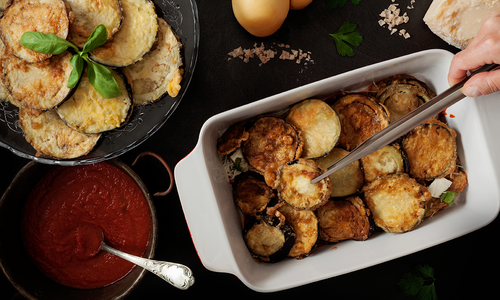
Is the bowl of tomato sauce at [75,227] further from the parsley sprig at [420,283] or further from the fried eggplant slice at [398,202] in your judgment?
the parsley sprig at [420,283]

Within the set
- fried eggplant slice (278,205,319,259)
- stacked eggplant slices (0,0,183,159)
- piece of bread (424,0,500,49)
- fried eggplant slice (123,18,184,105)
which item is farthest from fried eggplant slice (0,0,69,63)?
piece of bread (424,0,500,49)

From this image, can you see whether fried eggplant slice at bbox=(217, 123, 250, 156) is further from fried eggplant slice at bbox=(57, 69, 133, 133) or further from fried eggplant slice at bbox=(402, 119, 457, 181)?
fried eggplant slice at bbox=(402, 119, 457, 181)

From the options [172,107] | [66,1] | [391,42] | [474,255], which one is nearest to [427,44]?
[391,42]

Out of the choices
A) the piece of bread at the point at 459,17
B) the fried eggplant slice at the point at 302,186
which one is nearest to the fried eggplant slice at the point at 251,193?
the fried eggplant slice at the point at 302,186

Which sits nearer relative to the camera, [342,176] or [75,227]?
[342,176]

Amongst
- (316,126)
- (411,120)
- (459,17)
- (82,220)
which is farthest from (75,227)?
(459,17)

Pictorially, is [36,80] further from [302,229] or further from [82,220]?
[302,229]

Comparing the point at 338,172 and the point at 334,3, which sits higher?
the point at 334,3
